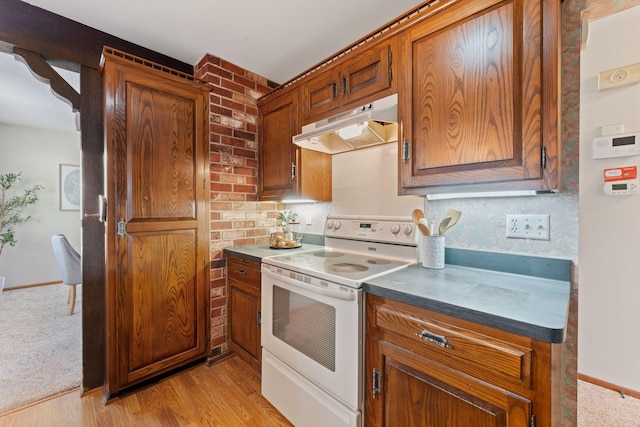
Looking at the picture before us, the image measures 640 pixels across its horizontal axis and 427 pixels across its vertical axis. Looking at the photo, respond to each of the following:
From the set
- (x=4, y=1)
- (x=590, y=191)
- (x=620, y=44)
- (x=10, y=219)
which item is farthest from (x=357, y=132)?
(x=10, y=219)

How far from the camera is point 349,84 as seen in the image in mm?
1618

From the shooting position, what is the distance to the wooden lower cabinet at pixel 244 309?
5.91ft

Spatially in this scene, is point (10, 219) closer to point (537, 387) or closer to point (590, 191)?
point (537, 387)

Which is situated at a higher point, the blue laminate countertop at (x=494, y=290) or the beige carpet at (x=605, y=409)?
the blue laminate countertop at (x=494, y=290)

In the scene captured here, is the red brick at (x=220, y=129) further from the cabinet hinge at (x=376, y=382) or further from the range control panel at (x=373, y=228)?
the cabinet hinge at (x=376, y=382)

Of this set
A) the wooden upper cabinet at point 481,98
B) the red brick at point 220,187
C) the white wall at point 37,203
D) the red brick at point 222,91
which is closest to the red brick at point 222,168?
the red brick at point 220,187

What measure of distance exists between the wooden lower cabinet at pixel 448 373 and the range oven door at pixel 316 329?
7cm

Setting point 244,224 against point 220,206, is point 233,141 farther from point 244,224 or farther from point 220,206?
point 244,224

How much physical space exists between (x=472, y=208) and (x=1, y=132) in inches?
228

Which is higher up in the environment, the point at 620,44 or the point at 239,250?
the point at 620,44

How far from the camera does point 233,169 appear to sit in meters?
2.19

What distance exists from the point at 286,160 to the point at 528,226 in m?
1.54

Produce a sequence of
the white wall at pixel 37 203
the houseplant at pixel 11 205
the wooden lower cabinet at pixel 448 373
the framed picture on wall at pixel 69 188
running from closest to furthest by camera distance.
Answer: the wooden lower cabinet at pixel 448 373 → the houseplant at pixel 11 205 → the white wall at pixel 37 203 → the framed picture on wall at pixel 69 188

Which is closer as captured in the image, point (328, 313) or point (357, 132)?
point (328, 313)
